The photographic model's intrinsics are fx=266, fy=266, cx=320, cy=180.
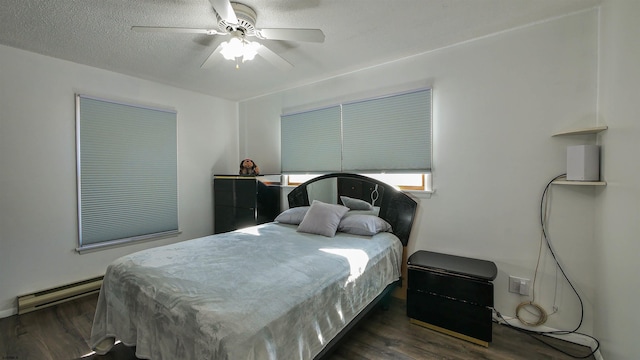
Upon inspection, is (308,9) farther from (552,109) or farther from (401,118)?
(552,109)

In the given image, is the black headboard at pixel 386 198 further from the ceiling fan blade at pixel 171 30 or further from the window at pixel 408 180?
the ceiling fan blade at pixel 171 30

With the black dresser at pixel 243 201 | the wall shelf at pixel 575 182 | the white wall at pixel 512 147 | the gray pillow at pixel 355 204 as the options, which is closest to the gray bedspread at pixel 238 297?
the gray pillow at pixel 355 204

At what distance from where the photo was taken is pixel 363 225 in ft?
8.63

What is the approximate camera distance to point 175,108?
367 cm

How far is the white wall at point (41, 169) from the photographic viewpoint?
2.48 m

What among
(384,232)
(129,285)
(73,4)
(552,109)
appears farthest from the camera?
(384,232)

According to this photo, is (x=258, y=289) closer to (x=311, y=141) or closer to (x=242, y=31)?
(x=242, y=31)

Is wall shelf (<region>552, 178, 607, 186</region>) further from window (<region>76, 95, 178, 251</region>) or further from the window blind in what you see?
window (<region>76, 95, 178, 251</region>)

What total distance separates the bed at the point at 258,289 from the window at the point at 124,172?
1489 mm

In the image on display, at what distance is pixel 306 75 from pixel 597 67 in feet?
8.54

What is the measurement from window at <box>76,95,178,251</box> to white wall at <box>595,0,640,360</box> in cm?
428

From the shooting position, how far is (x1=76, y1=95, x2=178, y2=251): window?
291cm

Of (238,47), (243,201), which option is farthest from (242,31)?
(243,201)

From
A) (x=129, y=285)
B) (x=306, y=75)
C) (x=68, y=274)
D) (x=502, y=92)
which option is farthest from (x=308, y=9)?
(x=68, y=274)
